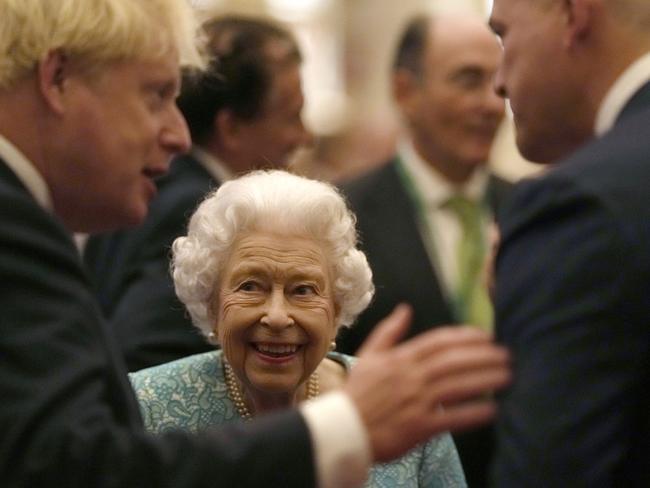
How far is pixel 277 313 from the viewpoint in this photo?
3.26 m

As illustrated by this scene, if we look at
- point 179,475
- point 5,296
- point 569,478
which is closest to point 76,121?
point 5,296

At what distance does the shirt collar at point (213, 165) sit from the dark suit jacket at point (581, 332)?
2.40m

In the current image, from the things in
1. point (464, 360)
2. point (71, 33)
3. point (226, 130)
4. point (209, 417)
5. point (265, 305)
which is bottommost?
point (209, 417)

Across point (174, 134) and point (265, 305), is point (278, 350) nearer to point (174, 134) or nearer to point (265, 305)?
point (265, 305)

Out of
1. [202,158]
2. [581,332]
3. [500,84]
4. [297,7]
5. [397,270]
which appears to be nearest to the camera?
[581,332]

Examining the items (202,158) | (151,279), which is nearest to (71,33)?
(151,279)

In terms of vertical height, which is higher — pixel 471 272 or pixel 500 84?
pixel 500 84

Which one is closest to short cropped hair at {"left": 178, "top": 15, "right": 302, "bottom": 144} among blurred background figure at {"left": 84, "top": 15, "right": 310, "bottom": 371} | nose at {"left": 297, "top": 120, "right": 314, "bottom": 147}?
blurred background figure at {"left": 84, "top": 15, "right": 310, "bottom": 371}

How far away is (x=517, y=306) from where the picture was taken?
6.36 feet

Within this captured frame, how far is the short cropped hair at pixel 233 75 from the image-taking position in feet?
14.3

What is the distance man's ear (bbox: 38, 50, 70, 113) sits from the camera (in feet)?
7.82

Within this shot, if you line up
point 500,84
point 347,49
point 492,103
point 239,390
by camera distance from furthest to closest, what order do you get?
point 347,49 → point 492,103 → point 239,390 → point 500,84

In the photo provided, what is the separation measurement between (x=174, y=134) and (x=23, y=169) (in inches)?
17.9

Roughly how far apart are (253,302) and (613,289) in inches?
61.2
